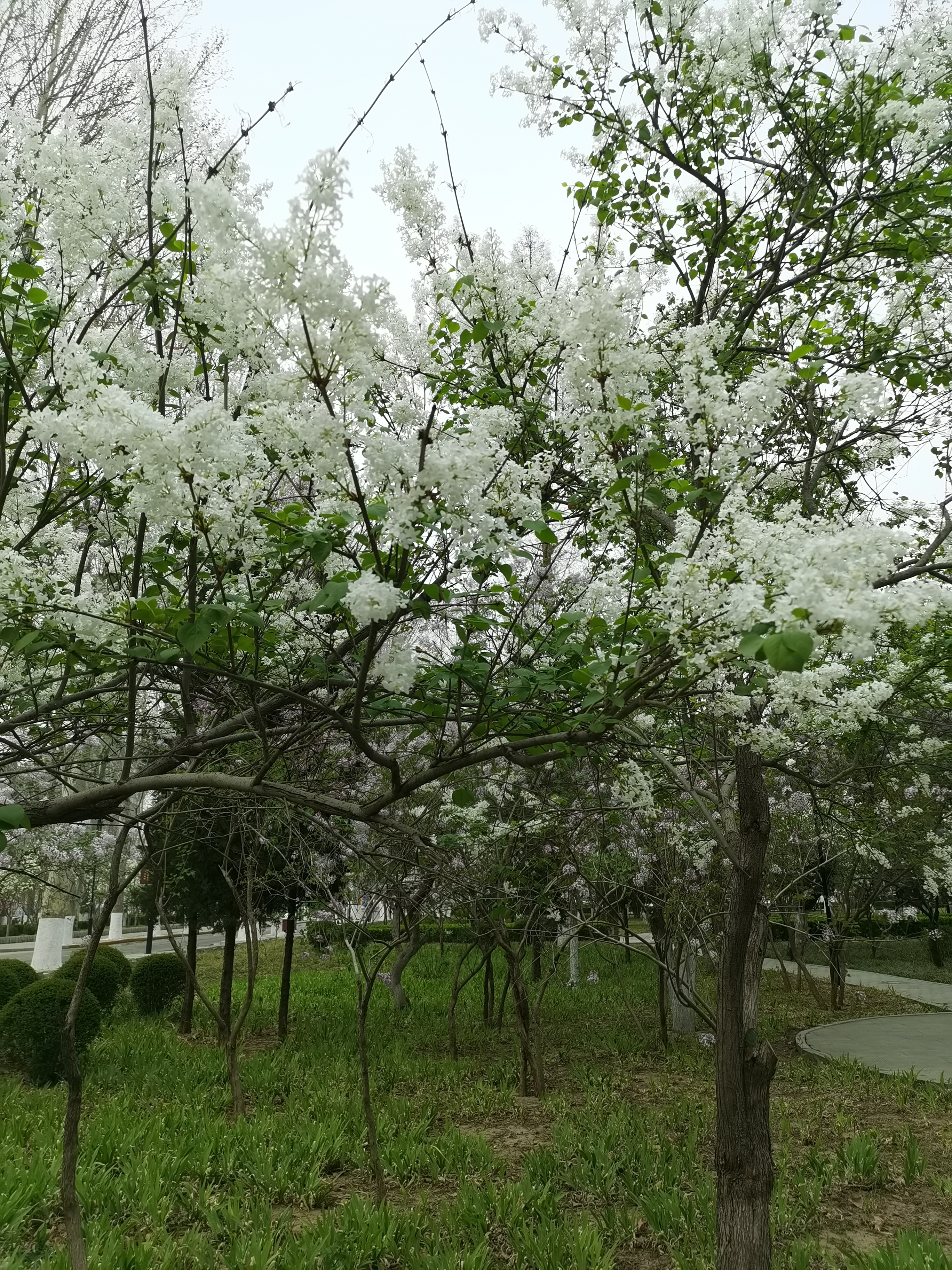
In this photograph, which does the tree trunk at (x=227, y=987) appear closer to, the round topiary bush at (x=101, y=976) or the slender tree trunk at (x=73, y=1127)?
the round topiary bush at (x=101, y=976)

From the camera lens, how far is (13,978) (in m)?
10.0

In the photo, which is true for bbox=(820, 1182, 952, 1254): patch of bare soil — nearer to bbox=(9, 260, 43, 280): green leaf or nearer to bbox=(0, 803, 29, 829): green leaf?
bbox=(0, 803, 29, 829): green leaf

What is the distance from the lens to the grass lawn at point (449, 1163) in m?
3.92

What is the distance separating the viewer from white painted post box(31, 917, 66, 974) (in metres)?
15.2

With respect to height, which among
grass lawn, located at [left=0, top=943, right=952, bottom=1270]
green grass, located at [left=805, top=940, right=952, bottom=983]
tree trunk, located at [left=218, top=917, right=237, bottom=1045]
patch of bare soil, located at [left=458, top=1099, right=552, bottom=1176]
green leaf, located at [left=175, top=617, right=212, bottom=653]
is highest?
green leaf, located at [left=175, top=617, right=212, bottom=653]

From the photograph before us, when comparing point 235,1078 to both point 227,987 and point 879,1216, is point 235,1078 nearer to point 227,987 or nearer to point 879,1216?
point 227,987

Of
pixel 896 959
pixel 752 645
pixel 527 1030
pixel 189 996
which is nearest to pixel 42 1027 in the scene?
pixel 189 996

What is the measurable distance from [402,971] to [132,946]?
17.4 m

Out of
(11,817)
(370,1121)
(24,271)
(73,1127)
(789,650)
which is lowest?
(370,1121)

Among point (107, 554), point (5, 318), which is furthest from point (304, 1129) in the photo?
point (5, 318)

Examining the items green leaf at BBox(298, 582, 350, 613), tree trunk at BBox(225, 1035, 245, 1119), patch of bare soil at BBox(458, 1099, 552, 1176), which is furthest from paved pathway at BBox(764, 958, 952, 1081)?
green leaf at BBox(298, 582, 350, 613)

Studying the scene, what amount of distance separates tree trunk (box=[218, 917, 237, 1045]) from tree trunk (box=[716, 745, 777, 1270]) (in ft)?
14.4

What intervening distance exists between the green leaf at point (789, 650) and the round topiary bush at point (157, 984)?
462 inches

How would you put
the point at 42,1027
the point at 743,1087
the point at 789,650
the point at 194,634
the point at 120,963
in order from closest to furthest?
the point at 789,650 < the point at 194,634 < the point at 743,1087 < the point at 42,1027 < the point at 120,963
